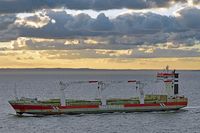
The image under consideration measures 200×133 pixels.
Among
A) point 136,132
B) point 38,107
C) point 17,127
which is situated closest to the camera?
point 136,132

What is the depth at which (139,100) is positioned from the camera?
110812 millimetres

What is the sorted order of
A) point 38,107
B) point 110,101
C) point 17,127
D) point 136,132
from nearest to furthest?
point 136,132 → point 17,127 → point 38,107 → point 110,101

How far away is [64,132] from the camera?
287ft

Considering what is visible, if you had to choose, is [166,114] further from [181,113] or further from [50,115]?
[50,115]

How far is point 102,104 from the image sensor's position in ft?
357

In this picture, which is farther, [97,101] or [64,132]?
[97,101]

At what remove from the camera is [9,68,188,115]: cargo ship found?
105 meters

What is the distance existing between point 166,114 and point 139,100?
646cm

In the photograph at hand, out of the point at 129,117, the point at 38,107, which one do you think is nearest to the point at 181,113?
the point at 129,117

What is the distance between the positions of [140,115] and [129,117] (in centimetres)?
348

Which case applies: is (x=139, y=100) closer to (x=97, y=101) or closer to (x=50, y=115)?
(x=97, y=101)

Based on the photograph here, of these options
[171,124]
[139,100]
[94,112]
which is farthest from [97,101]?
[171,124]

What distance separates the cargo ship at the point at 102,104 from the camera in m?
105

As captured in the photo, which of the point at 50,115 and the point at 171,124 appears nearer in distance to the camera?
the point at 171,124
